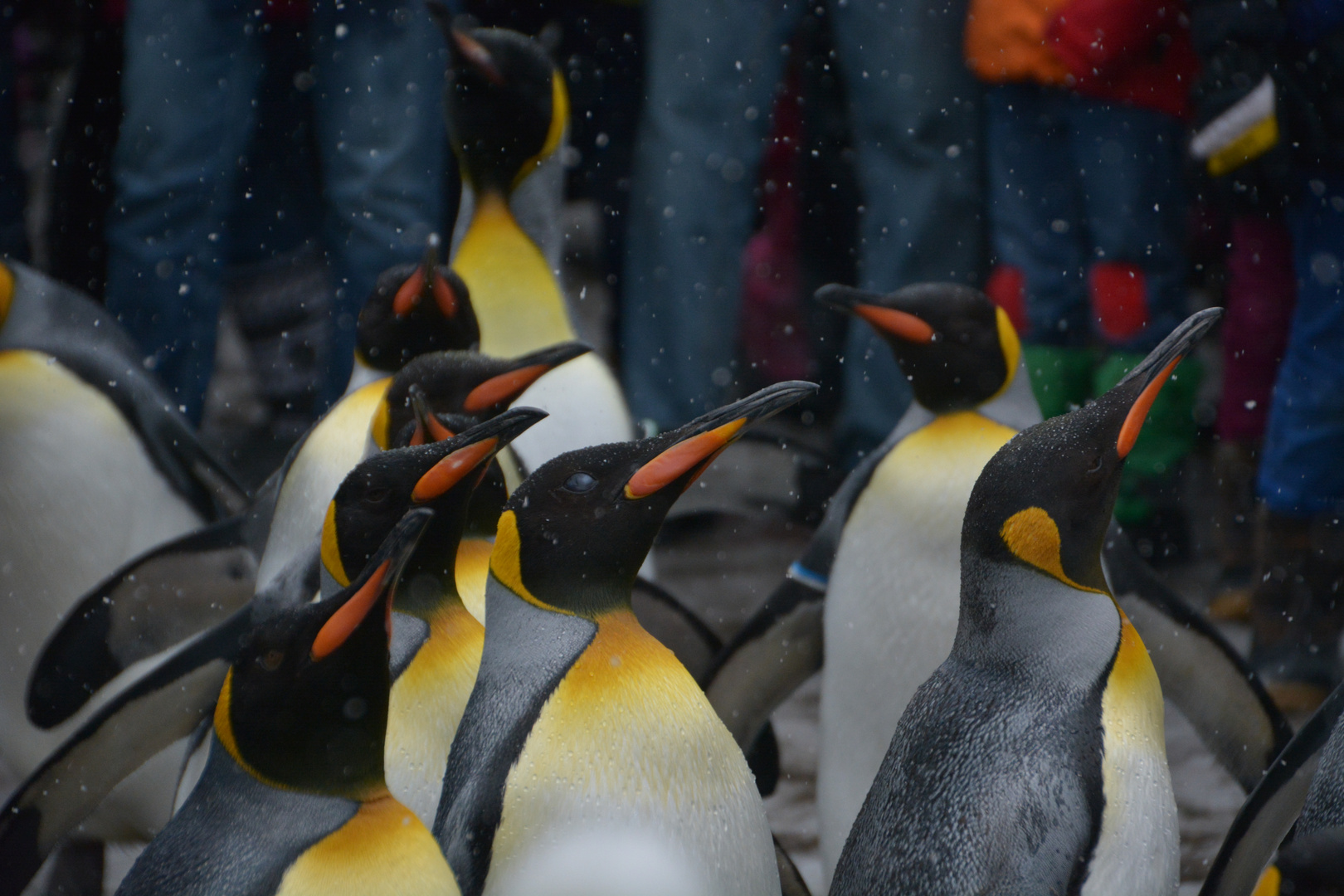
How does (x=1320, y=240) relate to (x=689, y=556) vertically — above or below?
above

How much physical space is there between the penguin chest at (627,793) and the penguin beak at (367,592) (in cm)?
24

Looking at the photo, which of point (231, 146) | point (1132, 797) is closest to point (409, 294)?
point (1132, 797)

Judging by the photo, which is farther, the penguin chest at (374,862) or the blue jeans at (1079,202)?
the blue jeans at (1079,202)

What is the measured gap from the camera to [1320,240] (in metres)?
2.63

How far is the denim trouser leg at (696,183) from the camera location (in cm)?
304

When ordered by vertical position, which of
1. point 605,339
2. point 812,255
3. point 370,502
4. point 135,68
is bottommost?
point 605,339

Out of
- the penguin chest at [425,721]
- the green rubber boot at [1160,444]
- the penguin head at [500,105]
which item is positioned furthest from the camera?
the green rubber boot at [1160,444]

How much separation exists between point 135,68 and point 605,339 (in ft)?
7.38

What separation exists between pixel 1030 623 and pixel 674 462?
317mm

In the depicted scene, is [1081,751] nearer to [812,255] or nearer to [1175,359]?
[1175,359]

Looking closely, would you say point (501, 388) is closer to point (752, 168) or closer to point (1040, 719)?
point (1040, 719)

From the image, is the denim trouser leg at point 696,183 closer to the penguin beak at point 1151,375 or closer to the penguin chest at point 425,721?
the penguin chest at point 425,721

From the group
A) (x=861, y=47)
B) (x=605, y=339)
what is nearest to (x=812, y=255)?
(x=605, y=339)

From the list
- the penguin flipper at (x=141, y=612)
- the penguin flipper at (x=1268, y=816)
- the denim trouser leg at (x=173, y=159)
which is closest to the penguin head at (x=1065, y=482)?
the penguin flipper at (x=1268, y=816)
